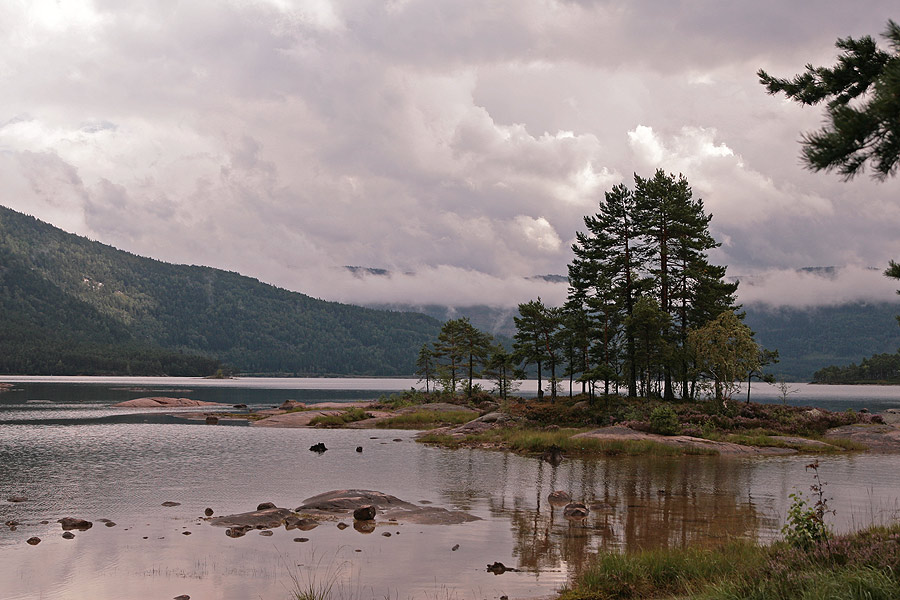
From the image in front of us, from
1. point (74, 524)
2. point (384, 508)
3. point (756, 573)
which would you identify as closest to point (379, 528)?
point (384, 508)

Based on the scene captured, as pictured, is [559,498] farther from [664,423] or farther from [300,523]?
[664,423]

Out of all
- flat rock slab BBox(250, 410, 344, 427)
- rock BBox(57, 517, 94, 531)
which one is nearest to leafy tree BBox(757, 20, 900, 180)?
rock BBox(57, 517, 94, 531)

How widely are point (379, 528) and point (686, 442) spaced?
32543 mm

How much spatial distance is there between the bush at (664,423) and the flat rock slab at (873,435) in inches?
530

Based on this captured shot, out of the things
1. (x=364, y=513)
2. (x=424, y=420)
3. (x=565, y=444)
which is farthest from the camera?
(x=424, y=420)

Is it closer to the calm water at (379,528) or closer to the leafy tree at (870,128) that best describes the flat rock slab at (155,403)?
the calm water at (379,528)

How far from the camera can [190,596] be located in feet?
54.4

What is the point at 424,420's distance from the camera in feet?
264

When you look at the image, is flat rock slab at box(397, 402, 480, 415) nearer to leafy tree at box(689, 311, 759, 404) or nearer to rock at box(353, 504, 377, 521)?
leafy tree at box(689, 311, 759, 404)

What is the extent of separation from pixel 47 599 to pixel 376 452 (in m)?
36.4

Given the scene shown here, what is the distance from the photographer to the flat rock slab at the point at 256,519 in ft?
80.5

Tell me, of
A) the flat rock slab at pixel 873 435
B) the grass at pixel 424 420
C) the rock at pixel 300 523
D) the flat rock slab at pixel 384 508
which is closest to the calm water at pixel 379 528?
the rock at pixel 300 523

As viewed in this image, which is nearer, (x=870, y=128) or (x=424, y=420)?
(x=870, y=128)

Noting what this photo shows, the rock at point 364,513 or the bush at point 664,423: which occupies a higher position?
the bush at point 664,423
